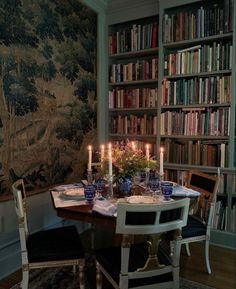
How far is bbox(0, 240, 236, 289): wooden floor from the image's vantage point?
7.43 ft

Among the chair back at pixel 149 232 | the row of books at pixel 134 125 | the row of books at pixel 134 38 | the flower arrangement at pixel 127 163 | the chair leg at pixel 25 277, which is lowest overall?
the chair leg at pixel 25 277

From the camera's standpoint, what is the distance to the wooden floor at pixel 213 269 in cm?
226

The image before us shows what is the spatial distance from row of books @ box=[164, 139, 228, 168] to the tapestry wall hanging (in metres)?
1.02

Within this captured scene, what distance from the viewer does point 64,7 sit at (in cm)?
297

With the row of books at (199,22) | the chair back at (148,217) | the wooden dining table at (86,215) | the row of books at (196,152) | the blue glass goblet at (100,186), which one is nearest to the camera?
the chair back at (148,217)

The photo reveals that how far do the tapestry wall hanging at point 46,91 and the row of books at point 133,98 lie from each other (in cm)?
30

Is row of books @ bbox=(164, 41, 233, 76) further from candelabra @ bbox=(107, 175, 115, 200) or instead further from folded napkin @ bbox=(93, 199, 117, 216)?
folded napkin @ bbox=(93, 199, 117, 216)

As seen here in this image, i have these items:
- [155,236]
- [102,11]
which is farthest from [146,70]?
[155,236]

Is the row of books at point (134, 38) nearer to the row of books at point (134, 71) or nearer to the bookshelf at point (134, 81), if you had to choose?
the bookshelf at point (134, 81)

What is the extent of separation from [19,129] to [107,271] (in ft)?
4.90

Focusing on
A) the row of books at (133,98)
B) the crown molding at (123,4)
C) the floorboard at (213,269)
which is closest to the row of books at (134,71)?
the row of books at (133,98)

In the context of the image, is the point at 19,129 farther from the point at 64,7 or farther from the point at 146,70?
the point at 146,70

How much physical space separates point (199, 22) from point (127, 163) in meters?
1.90

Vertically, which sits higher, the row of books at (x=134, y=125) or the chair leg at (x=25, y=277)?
the row of books at (x=134, y=125)
